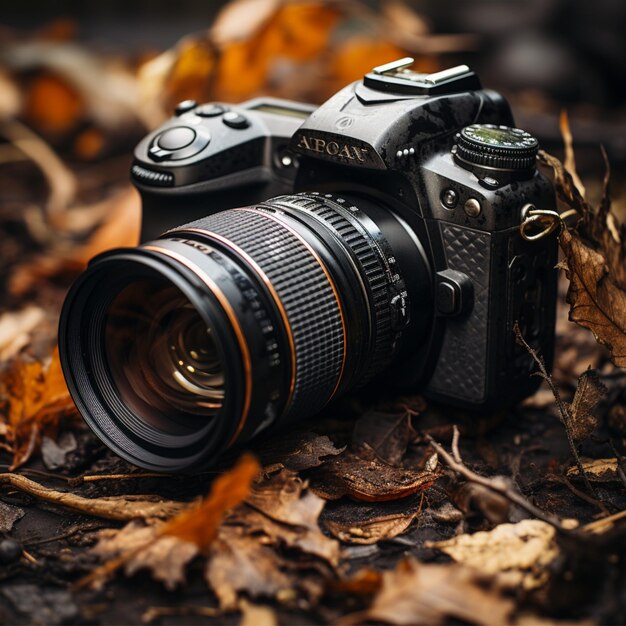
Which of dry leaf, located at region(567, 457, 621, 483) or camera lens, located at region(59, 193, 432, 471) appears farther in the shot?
dry leaf, located at region(567, 457, 621, 483)

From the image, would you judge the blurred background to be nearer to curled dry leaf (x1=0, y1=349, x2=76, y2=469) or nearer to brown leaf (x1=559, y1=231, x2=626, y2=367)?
curled dry leaf (x1=0, y1=349, x2=76, y2=469)

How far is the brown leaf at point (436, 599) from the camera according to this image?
91 centimetres

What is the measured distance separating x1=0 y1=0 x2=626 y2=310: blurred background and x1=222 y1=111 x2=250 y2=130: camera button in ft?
2.02

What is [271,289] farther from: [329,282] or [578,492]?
[578,492]

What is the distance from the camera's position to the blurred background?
2.21 m

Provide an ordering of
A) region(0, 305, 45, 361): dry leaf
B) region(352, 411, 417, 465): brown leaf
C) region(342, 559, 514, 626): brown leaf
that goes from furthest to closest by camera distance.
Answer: region(0, 305, 45, 361): dry leaf
region(352, 411, 417, 465): brown leaf
region(342, 559, 514, 626): brown leaf

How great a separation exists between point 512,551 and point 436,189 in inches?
20.6

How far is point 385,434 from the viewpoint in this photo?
4.46 ft

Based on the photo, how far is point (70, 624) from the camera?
99 cm

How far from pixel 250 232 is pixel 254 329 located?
7.0 inches

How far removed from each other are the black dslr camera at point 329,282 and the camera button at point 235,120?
2 centimetres

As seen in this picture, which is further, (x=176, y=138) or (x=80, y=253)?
(x=80, y=253)

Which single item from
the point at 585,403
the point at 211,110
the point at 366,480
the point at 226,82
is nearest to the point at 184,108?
the point at 211,110

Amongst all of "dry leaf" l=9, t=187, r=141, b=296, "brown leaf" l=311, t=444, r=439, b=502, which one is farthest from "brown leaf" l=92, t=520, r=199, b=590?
"dry leaf" l=9, t=187, r=141, b=296
